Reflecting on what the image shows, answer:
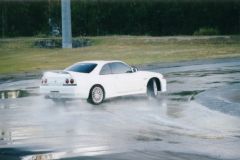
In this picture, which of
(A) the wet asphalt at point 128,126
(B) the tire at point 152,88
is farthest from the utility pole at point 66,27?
(B) the tire at point 152,88

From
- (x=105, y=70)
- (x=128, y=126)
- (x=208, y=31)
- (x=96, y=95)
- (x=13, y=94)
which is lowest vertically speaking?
(x=13, y=94)

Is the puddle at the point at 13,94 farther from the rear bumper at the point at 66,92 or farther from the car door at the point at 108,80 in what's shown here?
the car door at the point at 108,80

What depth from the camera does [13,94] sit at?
2273 centimetres

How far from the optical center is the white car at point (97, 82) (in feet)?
59.0

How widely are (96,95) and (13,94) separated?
534 cm

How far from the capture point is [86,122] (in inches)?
579

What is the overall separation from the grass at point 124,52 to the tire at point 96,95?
1819cm

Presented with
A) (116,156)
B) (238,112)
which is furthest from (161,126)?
(116,156)

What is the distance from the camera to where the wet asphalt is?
35.0 ft

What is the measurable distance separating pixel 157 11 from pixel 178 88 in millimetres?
60633

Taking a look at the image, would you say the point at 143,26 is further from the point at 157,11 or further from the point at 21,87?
the point at 21,87

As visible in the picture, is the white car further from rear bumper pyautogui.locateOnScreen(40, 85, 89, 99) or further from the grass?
the grass

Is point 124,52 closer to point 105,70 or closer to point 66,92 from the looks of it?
point 105,70

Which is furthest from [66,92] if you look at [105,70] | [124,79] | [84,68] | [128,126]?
[128,126]
